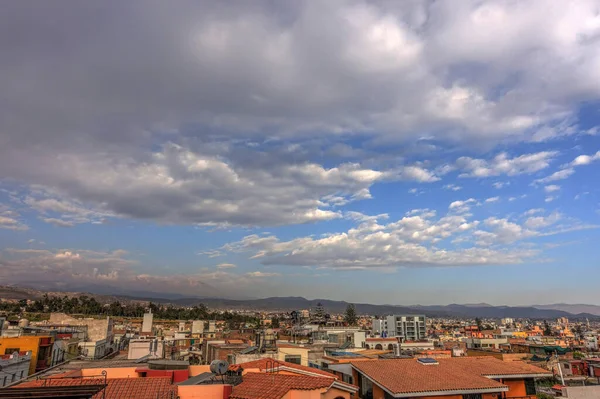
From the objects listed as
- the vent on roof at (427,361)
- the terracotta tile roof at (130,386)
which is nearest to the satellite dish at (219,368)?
the terracotta tile roof at (130,386)

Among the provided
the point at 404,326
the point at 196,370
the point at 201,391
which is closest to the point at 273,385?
the point at 201,391

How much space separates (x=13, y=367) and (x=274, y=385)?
26761 mm

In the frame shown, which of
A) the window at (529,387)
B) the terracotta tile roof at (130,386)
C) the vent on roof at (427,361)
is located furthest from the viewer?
the vent on roof at (427,361)

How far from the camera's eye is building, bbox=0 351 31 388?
3075cm

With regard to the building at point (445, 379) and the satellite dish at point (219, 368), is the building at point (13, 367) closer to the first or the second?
the satellite dish at point (219, 368)

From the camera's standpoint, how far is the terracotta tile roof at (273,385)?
16.7m

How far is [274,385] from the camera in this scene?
1738cm

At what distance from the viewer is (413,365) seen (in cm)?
2473

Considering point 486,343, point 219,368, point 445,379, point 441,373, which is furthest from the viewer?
point 486,343

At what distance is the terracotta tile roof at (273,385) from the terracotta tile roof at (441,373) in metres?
5.16

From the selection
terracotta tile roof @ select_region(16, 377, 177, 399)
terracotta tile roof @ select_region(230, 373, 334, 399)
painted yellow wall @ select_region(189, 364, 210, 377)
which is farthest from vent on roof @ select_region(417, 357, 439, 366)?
terracotta tile roof @ select_region(16, 377, 177, 399)

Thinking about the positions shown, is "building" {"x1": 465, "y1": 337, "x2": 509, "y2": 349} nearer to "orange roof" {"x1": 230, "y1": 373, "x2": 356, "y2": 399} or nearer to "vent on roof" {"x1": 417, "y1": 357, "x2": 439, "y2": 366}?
"vent on roof" {"x1": 417, "y1": 357, "x2": 439, "y2": 366}

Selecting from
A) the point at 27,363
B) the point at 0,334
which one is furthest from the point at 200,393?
the point at 0,334

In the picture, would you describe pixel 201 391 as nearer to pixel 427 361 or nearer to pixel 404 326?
pixel 427 361
